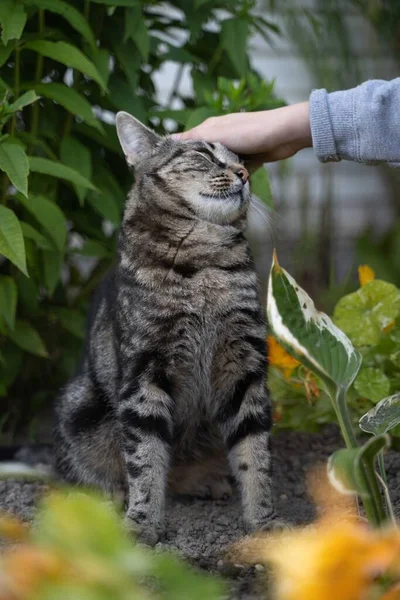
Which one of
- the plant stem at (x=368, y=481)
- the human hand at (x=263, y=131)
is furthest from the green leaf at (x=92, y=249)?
the plant stem at (x=368, y=481)

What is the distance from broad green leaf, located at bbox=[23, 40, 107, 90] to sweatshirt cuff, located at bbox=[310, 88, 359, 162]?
0.74m

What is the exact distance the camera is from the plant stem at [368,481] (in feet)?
5.21

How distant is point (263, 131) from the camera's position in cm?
256

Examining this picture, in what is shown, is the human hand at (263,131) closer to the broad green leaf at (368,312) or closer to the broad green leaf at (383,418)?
the broad green leaf at (368,312)

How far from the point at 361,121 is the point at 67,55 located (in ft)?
3.26

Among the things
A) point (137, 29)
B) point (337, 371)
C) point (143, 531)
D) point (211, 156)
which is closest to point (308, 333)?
point (337, 371)

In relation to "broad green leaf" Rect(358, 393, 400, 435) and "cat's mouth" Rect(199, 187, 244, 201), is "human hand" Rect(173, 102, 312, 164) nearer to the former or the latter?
"cat's mouth" Rect(199, 187, 244, 201)

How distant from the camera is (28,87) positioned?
117 inches

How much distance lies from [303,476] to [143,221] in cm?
106

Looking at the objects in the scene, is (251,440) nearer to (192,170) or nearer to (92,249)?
(192,170)

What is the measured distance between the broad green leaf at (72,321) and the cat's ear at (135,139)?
92 cm

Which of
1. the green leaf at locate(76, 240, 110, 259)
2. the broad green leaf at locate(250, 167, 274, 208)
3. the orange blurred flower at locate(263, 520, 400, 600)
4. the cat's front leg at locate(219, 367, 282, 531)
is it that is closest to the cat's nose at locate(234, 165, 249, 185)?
the broad green leaf at locate(250, 167, 274, 208)

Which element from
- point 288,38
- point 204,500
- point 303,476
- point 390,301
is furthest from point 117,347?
point 288,38

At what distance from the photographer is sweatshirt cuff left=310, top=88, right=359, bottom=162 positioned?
2.48 m
